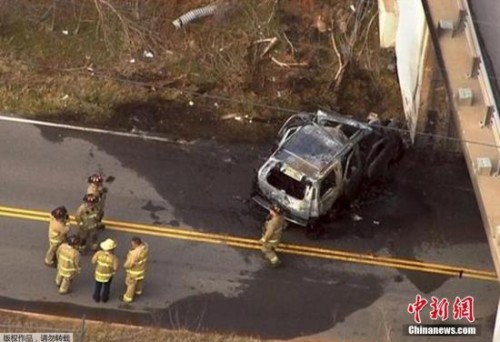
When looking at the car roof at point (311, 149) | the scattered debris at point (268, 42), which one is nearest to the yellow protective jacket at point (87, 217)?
the car roof at point (311, 149)

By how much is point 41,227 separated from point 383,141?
20.1 feet

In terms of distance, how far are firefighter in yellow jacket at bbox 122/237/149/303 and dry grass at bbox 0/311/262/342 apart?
23.0 inches

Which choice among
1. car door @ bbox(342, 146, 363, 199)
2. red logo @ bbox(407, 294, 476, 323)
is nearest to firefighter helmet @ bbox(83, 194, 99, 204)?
car door @ bbox(342, 146, 363, 199)

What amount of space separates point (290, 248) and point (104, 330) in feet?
11.6

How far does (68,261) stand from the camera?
16.9 metres

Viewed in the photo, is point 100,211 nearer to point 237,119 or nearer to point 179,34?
point 237,119

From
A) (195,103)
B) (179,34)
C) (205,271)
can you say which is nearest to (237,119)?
(195,103)

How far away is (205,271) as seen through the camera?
18.2 metres

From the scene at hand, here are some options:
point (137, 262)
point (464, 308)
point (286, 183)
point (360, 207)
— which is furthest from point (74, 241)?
point (464, 308)

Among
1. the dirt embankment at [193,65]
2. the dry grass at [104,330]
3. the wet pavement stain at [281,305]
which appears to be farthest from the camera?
the dirt embankment at [193,65]

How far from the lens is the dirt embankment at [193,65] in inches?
834

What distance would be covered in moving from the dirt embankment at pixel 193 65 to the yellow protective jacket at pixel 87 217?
3.38 meters

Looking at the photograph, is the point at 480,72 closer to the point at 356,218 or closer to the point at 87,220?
the point at 356,218

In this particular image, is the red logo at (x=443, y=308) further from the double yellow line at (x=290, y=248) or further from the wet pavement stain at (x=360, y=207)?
the double yellow line at (x=290, y=248)
